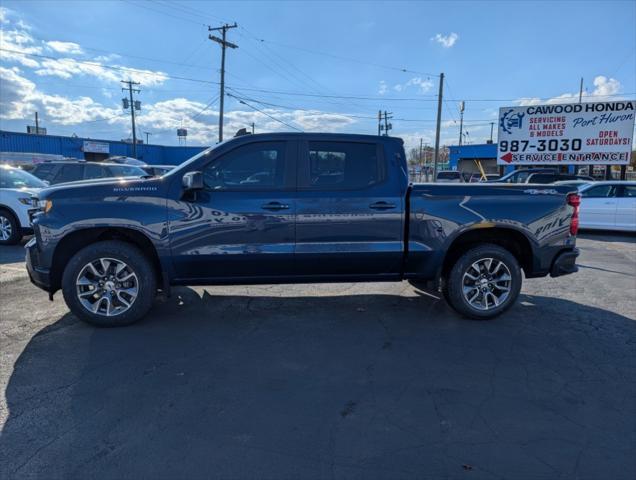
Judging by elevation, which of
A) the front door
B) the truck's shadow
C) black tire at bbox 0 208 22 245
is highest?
the front door

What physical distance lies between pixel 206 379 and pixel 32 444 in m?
1.21

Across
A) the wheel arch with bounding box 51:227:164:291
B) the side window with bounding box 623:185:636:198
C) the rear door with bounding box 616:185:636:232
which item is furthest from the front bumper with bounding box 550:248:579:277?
the side window with bounding box 623:185:636:198

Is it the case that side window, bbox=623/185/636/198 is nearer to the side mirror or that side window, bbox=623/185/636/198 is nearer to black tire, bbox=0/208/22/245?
the side mirror

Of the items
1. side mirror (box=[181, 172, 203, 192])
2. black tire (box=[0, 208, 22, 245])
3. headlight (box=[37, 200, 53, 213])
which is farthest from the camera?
black tire (box=[0, 208, 22, 245])

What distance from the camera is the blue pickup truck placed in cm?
461

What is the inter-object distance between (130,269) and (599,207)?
1247cm

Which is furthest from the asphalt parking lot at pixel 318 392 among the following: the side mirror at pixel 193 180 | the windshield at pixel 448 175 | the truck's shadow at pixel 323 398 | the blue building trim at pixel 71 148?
the blue building trim at pixel 71 148

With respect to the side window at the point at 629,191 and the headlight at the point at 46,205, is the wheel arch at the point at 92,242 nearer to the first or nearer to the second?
the headlight at the point at 46,205

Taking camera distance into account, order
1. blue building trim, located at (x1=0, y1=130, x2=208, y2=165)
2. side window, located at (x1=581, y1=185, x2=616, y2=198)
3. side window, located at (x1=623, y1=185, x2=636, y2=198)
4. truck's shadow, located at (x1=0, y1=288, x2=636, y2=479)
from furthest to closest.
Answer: blue building trim, located at (x1=0, y1=130, x2=208, y2=165), side window, located at (x1=581, y1=185, x2=616, y2=198), side window, located at (x1=623, y1=185, x2=636, y2=198), truck's shadow, located at (x1=0, y1=288, x2=636, y2=479)

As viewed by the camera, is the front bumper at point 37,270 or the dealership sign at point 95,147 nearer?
the front bumper at point 37,270

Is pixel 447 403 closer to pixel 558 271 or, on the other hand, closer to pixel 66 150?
pixel 558 271

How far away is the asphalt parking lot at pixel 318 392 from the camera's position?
2650 mm

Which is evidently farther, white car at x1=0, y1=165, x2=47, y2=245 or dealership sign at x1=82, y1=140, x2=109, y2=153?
dealership sign at x1=82, y1=140, x2=109, y2=153

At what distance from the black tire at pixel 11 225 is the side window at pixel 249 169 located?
22.5ft
